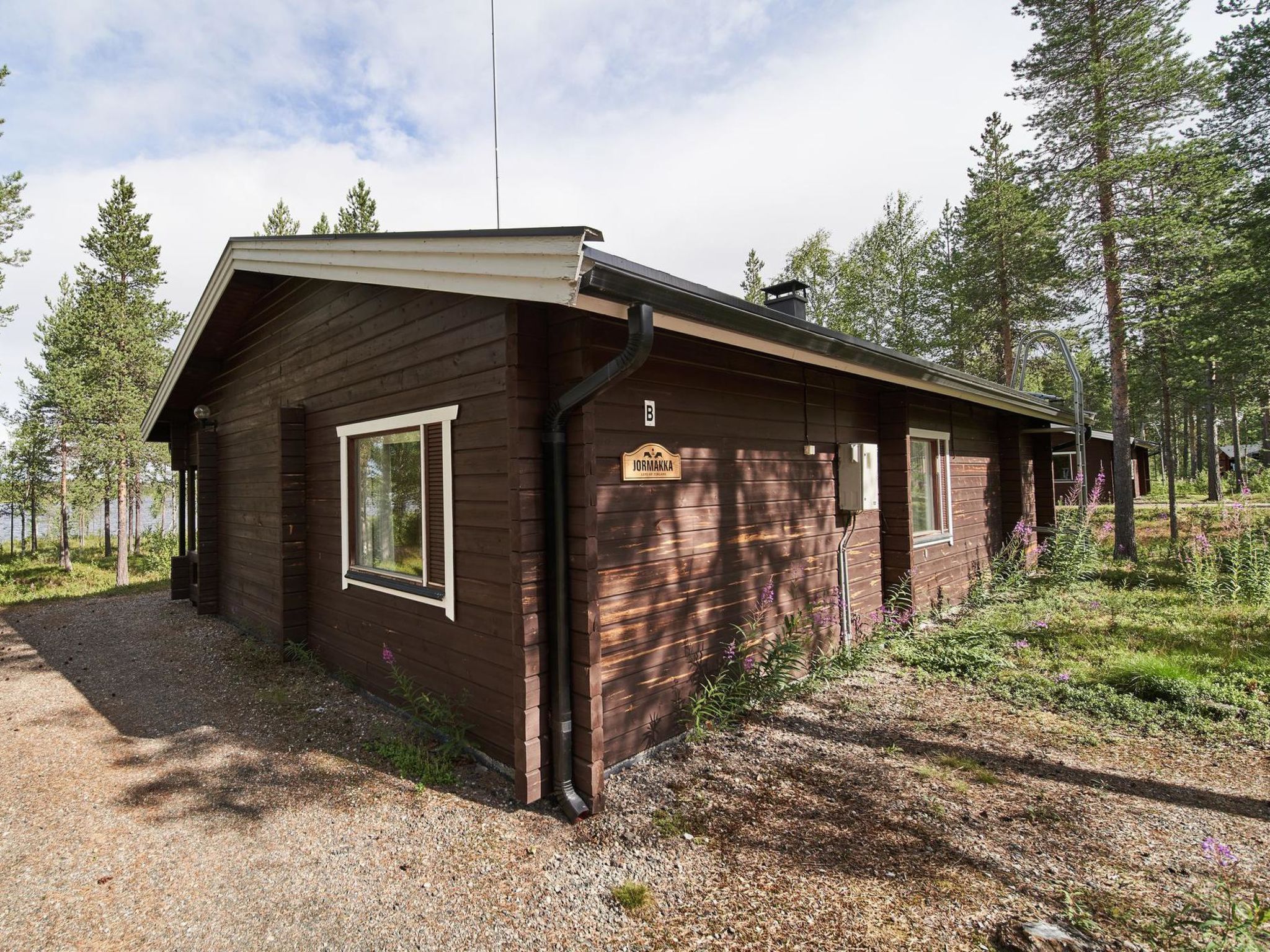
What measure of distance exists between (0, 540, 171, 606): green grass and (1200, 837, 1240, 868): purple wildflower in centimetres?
1411

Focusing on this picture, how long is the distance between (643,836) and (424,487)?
238 centimetres

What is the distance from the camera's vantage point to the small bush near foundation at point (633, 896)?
7.52 ft

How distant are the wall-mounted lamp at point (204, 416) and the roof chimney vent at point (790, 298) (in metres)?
6.87

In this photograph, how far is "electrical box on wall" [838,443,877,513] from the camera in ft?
16.7

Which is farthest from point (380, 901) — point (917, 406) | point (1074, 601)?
point (1074, 601)

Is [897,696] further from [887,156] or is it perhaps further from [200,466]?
[887,156]

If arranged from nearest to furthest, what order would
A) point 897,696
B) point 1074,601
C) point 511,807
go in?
point 511,807, point 897,696, point 1074,601

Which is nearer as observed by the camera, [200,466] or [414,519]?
[414,519]

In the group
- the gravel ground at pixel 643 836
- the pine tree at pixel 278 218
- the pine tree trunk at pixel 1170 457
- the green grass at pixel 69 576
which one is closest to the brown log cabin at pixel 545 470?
the gravel ground at pixel 643 836

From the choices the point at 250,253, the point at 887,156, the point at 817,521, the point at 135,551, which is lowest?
the point at 135,551

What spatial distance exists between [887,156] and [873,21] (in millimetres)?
12348

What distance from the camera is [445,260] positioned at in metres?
2.86

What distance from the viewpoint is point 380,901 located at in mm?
2369

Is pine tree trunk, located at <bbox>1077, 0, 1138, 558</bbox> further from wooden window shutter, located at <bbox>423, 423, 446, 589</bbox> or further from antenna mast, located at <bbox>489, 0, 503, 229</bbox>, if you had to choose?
wooden window shutter, located at <bbox>423, 423, 446, 589</bbox>
